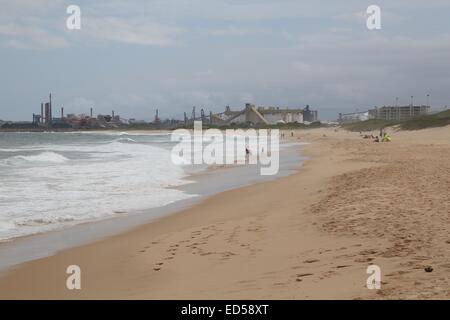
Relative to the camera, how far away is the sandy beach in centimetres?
473

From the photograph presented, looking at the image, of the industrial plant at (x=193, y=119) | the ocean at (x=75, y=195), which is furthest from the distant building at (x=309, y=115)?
the ocean at (x=75, y=195)

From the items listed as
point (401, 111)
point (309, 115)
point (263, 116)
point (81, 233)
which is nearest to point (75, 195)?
point (81, 233)

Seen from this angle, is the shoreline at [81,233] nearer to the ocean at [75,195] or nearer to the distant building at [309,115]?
the ocean at [75,195]

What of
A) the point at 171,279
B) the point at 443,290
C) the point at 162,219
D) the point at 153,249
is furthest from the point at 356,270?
the point at 162,219

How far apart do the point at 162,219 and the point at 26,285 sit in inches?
174

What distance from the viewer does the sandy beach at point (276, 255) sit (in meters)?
4.73

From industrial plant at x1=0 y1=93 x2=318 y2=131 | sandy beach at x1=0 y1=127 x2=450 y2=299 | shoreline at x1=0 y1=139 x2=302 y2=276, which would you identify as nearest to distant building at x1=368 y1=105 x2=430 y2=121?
industrial plant at x1=0 y1=93 x2=318 y2=131

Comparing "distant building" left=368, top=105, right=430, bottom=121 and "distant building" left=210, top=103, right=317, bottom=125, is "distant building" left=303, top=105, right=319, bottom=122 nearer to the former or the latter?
"distant building" left=210, top=103, right=317, bottom=125

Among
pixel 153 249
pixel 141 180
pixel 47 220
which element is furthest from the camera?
pixel 141 180

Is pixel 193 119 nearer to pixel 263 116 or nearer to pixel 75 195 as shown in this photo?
pixel 263 116

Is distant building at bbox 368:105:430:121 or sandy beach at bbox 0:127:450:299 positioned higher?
distant building at bbox 368:105:430:121

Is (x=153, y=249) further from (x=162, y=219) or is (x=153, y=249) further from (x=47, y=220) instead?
(x=47, y=220)
